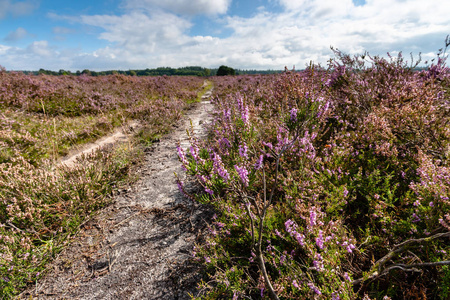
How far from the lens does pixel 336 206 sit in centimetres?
233

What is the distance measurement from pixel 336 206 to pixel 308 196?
344 mm

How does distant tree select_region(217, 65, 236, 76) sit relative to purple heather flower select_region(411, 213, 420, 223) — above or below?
above

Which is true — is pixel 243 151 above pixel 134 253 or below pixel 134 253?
above

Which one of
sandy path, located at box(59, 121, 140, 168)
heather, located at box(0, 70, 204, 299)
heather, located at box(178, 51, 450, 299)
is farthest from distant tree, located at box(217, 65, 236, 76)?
heather, located at box(178, 51, 450, 299)

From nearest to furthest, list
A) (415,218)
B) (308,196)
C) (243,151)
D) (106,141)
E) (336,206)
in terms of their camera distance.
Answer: (415,218) < (243,151) < (336,206) < (308,196) < (106,141)

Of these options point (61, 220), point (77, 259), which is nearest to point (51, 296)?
point (77, 259)

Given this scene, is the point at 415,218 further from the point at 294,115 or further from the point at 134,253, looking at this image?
the point at 134,253

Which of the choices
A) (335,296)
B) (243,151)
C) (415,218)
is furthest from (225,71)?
(335,296)

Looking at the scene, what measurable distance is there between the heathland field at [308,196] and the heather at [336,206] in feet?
0.06

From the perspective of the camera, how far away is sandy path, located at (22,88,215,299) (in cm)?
226

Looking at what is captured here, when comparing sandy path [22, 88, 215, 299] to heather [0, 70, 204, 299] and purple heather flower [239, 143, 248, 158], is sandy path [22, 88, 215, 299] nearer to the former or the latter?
heather [0, 70, 204, 299]

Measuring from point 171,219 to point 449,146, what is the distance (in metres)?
4.10

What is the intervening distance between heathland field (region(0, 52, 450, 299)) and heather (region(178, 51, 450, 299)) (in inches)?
0.7

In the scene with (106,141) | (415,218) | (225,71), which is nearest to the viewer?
(415,218)
